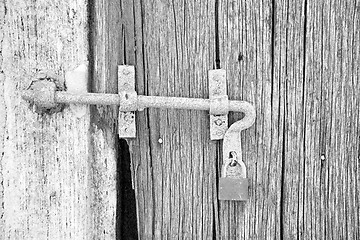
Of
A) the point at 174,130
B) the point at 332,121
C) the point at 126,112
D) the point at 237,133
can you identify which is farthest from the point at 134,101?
the point at 332,121

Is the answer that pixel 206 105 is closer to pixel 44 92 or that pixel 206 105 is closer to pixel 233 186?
pixel 233 186

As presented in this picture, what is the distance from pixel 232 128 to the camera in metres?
1.45

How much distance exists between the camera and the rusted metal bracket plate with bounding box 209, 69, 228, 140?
1462 mm

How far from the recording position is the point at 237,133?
1.47 meters

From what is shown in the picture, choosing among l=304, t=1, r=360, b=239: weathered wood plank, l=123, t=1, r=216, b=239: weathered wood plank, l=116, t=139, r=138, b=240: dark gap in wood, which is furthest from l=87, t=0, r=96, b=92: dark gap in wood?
l=304, t=1, r=360, b=239: weathered wood plank

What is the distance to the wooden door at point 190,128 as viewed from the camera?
4.61 ft

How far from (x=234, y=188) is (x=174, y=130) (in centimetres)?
24

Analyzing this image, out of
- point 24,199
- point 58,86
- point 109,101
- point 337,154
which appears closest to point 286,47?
point 337,154

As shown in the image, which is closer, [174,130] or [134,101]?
[134,101]

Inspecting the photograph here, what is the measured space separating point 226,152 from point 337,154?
339 mm

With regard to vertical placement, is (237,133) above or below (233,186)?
above

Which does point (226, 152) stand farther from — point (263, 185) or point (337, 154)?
point (337, 154)

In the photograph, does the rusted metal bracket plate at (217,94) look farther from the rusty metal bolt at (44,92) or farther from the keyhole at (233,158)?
the rusty metal bolt at (44,92)

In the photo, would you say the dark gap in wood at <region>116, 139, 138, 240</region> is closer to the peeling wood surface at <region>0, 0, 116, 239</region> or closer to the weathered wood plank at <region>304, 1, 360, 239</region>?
the peeling wood surface at <region>0, 0, 116, 239</region>
